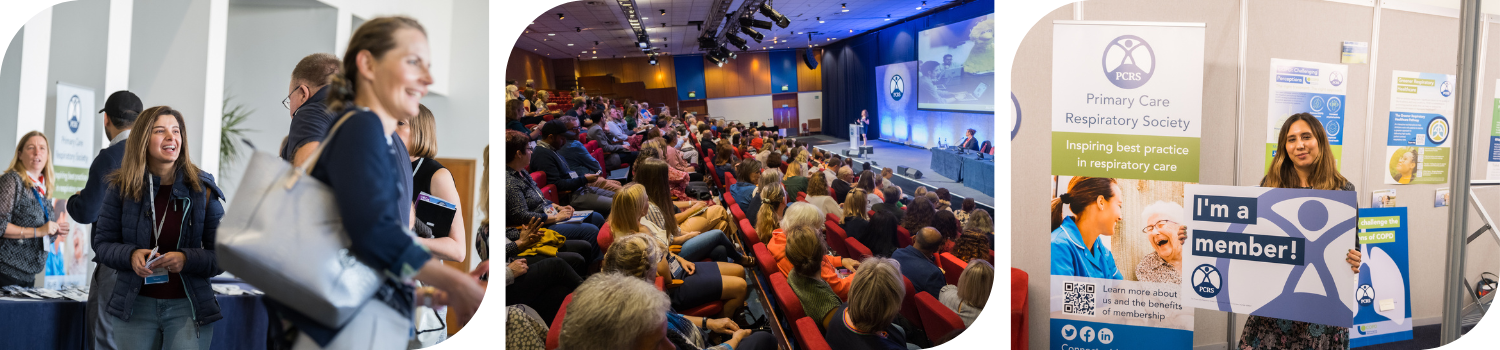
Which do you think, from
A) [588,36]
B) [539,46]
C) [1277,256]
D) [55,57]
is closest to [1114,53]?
[1277,256]

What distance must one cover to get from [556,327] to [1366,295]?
4.15 meters

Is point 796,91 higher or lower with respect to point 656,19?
lower

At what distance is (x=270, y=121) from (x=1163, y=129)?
3.73 metres

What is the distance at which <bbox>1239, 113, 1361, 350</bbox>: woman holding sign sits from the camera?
3152mm

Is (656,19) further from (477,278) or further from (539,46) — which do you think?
(477,278)

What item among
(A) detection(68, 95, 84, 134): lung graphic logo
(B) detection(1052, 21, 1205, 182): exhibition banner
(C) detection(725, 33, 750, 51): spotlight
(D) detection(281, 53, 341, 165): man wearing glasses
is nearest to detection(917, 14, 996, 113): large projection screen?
(B) detection(1052, 21, 1205, 182): exhibition banner

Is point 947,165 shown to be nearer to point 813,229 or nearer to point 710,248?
point 813,229

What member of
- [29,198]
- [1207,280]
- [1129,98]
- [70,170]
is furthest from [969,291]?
[29,198]

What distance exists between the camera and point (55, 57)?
8.31ft

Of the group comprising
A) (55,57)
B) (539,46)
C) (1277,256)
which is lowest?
(1277,256)

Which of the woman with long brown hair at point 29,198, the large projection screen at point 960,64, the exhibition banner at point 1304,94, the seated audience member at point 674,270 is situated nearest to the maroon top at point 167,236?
the woman with long brown hair at point 29,198

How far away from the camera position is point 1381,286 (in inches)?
146

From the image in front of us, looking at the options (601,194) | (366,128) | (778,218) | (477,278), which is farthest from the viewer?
(778,218)

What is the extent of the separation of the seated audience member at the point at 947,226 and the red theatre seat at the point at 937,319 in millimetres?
289
